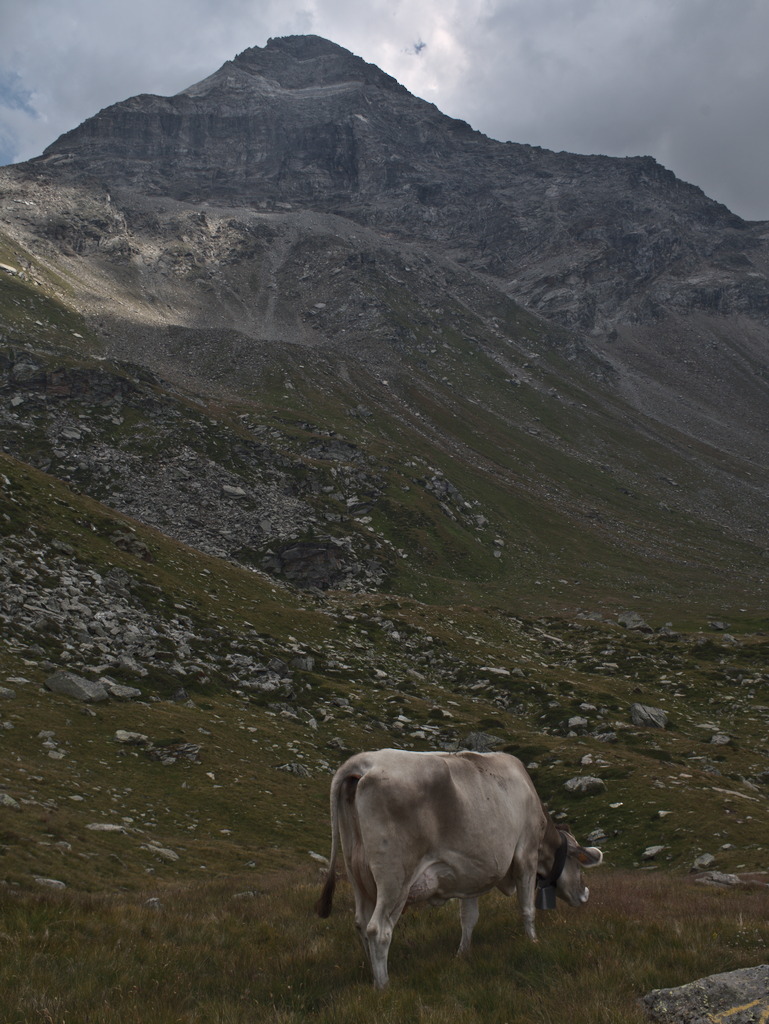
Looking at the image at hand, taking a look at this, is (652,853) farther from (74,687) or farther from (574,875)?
(74,687)

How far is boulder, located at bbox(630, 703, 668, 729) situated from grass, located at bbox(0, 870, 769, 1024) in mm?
23318

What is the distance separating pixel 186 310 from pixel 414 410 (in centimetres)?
8049

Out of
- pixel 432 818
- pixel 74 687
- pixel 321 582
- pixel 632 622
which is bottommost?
pixel 321 582

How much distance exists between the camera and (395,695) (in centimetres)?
3184

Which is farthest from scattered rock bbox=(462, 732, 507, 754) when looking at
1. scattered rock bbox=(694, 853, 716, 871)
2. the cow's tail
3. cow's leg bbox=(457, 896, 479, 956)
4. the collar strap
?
the cow's tail

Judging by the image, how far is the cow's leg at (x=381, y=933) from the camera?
274 inches

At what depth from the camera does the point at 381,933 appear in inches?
279

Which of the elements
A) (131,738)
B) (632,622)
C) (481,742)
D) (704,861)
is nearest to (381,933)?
(704,861)

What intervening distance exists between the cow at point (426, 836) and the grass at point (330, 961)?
63 cm

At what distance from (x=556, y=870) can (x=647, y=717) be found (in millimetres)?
25896

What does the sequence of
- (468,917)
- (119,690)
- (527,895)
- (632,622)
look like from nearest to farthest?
(468,917) → (527,895) → (119,690) → (632,622)

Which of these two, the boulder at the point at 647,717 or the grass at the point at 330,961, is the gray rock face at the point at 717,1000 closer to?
the grass at the point at 330,961

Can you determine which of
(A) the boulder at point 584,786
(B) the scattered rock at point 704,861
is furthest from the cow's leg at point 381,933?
(A) the boulder at point 584,786

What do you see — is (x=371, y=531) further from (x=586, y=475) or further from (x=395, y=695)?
(x=586, y=475)
